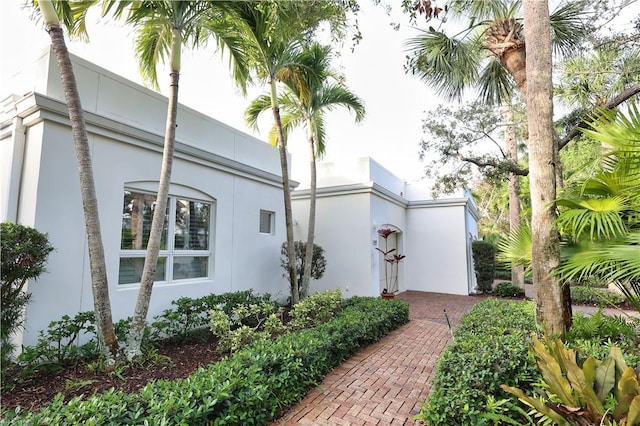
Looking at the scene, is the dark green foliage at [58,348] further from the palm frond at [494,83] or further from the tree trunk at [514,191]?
the tree trunk at [514,191]

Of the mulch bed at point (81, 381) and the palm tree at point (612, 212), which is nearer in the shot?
the palm tree at point (612, 212)

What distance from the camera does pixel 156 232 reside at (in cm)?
459

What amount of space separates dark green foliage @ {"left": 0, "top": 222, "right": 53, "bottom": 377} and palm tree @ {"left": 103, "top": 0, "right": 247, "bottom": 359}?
1222mm

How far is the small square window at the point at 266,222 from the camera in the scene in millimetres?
8984

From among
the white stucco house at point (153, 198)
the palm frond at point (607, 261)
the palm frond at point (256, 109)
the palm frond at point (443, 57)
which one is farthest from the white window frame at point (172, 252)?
the palm frond at point (607, 261)

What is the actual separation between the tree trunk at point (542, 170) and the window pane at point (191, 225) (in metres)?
6.17

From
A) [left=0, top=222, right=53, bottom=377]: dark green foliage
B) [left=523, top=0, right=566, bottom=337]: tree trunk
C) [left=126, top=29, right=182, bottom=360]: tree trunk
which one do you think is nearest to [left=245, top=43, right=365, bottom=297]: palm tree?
[left=126, top=29, right=182, bottom=360]: tree trunk

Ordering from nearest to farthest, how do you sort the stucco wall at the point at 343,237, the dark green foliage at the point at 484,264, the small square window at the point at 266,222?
the small square window at the point at 266,222, the stucco wall at the point at 343,237, the dark green foliage at the point at 484,264

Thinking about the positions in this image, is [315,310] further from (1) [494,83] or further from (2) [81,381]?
(1) [494,83]

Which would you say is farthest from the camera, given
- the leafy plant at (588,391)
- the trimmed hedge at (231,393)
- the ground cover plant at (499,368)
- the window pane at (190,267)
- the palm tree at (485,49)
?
the window pane at (190,267)

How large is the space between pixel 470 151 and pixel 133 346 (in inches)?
391

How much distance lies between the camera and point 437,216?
44.4ft

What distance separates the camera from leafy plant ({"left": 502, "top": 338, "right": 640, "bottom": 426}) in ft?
7.09

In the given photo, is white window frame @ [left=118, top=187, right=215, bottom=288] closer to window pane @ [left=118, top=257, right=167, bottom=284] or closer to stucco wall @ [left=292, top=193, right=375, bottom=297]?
window pane @ [left=118, top=257, right=167, bottom=284]
